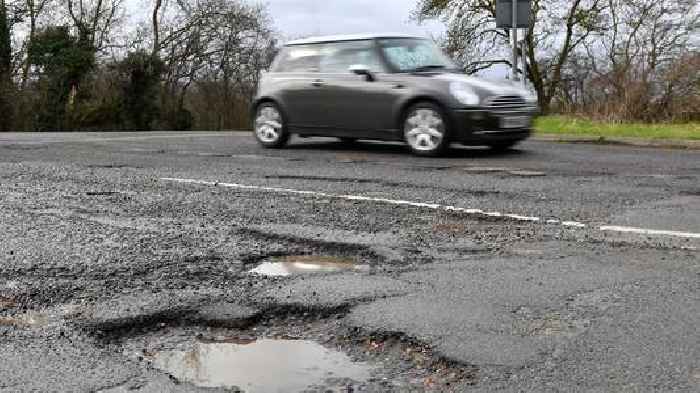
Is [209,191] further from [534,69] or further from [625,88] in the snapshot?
[534,69]

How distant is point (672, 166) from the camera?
984 cm

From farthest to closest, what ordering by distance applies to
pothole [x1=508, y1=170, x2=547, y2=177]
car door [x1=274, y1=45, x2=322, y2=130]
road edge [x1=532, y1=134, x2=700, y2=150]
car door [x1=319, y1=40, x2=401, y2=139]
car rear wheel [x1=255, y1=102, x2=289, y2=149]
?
road edge [x1=532, y1=134, x2=700, y2=150]
car rear wheel [x1=255, y1=102, x2=289, y2=149]
car door [x1=274, y1=45, x2=322, y2=130]
car door [x1=319, y1=40, x2=401, y2=139]
pothole [x1=508, y1=170, x2=547, y2=177]

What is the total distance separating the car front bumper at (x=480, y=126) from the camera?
10.8 meters

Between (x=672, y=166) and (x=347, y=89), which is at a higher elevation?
(x=347, y=89)

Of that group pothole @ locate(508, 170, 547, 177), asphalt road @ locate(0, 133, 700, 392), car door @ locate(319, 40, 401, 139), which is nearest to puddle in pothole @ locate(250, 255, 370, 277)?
asphalt road @ locate(0, 133, 700, 392)

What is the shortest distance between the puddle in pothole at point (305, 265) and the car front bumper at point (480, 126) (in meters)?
5.93

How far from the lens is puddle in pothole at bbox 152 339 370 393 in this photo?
315 centimetres

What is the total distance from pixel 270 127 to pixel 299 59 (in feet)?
3.73

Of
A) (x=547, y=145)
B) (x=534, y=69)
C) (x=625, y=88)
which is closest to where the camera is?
(x=547, y=145)

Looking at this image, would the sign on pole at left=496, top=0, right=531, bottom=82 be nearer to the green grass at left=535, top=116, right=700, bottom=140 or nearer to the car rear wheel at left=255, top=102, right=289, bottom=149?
the green grass at left=535, top=116, right=700, bottom=140

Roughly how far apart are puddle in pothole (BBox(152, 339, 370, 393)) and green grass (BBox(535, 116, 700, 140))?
11.6m

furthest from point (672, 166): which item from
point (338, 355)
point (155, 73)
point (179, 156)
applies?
point (155, 73)

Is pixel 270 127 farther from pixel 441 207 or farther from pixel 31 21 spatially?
pixel 31 21

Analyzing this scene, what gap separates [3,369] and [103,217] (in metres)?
3.45
